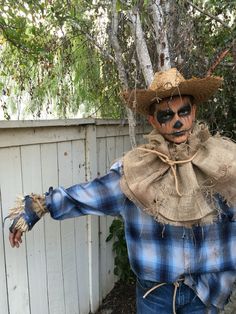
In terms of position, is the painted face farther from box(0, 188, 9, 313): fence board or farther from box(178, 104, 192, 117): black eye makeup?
box(0, 188, 9, 313): fence board

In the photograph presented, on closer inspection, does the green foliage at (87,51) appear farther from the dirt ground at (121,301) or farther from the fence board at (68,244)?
the dirt ground at (121,301)

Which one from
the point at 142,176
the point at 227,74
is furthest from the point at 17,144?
the point at 227,74

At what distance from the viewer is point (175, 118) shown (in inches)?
64.7

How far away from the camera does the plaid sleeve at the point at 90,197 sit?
1676mm

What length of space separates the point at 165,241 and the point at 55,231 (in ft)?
3.11

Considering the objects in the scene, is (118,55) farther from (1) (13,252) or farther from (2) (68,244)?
(1) (13,252)

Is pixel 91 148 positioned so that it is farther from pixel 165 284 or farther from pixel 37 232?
pixel 165 284

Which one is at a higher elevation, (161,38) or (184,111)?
(161,38)

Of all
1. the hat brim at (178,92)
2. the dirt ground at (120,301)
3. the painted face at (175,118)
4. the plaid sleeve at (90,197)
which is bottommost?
the dirt ground at (120,301)

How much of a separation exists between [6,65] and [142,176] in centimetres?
183

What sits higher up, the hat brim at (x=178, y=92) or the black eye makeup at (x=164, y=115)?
the hat brim at (x=178, y=92)

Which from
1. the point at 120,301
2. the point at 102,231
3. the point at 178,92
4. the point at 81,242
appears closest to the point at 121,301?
the point at 120,301

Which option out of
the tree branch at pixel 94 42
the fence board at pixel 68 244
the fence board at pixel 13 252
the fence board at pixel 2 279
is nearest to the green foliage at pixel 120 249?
the fence board at pixel 68 244

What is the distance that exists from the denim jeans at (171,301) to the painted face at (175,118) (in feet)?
2.26
